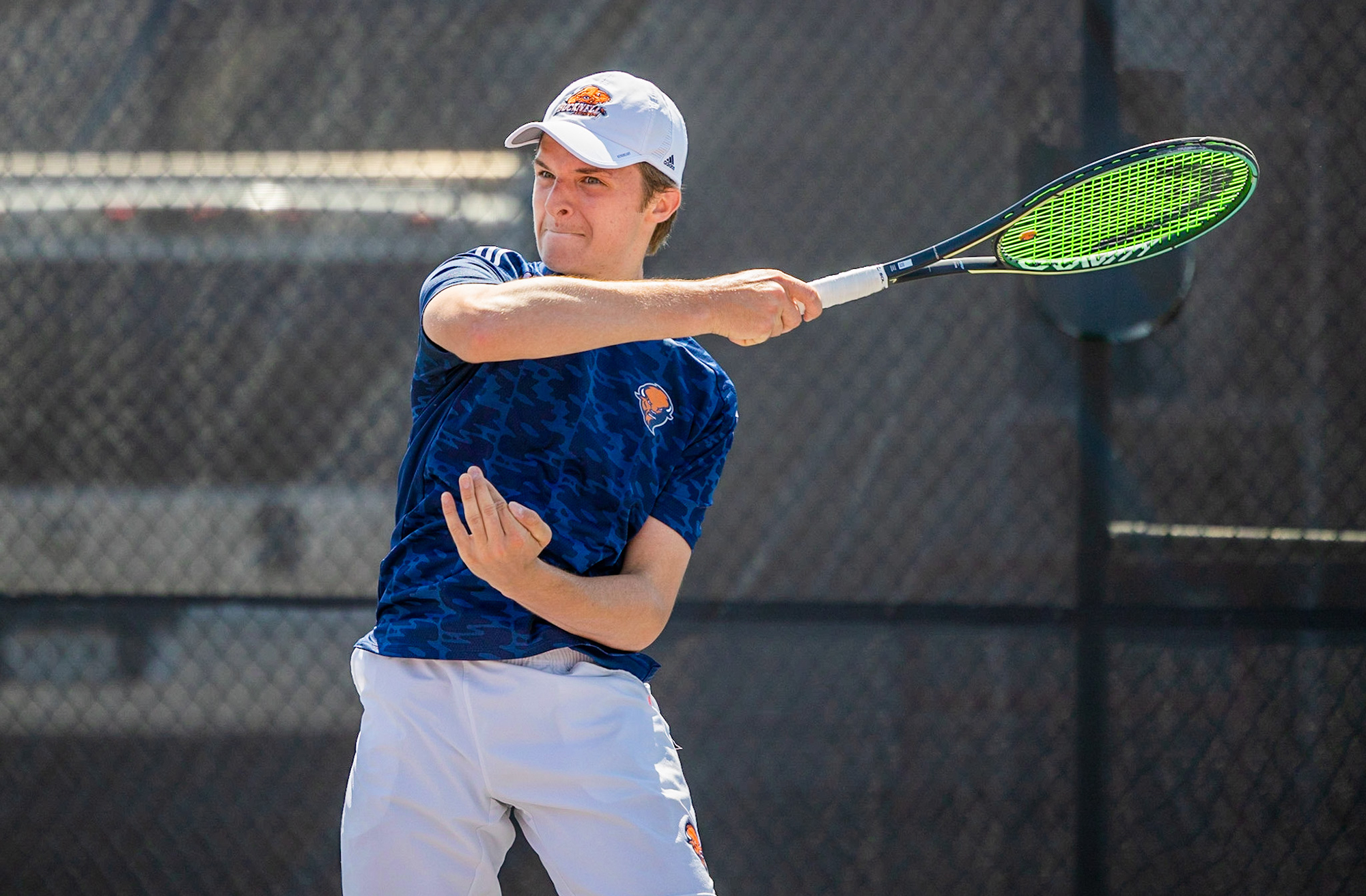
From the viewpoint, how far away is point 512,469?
163 centimetres

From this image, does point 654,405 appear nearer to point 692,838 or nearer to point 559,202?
point 559,202

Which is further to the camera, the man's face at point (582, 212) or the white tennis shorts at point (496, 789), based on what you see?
the man's face at point (582, 212)

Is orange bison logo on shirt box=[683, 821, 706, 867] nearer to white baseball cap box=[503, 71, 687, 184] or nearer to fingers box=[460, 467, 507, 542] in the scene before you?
fingers box=[460, 467, 507, 542]

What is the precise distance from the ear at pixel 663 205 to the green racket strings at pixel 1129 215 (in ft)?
1.96

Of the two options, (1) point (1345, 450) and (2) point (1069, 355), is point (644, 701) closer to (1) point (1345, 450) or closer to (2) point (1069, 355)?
(2) point (1069, 355)

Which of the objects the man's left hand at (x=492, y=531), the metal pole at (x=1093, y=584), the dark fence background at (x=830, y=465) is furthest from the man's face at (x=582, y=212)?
the metal pole at (x=1093, y=584)

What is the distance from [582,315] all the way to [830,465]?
4.76ft

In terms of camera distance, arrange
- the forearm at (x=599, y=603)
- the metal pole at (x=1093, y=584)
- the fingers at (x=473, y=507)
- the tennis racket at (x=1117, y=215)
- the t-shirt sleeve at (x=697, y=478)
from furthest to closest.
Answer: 1. the metal pole at (x=1093, y=584)
2. the tennis racket at (x=1117, y=215)
3. the t-shirt sleeve at (x=697, y=478)
4. the forearm at (x=599, y=603)
5. the fingers at (x=473, y=507)

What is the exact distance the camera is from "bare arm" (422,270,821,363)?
1492mm

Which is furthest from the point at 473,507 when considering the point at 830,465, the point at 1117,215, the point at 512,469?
the point at 830,465

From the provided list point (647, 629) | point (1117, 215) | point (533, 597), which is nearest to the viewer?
point (533, 597)

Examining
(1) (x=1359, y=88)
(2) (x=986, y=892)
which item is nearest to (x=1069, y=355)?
(1) (x=1359, y=88)

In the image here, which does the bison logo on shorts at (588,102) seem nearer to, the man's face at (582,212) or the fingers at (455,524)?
the man's face at (582,212)

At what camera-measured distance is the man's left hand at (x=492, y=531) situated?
4.81 feet
